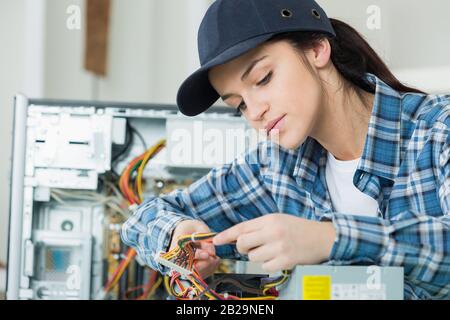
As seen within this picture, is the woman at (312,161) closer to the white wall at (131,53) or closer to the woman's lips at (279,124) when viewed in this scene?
the woman's lips at (279,124)

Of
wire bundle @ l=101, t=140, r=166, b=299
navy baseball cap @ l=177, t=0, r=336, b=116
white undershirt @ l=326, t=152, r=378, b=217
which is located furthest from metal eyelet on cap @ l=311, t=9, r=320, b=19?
wire bundle @ l=101, t=140, r=166, b=299

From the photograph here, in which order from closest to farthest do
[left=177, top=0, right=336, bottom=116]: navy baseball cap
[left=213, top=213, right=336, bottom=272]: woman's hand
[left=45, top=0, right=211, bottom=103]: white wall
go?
[left=213, top=213, right=336, bottom=272]: woman's hand < [left=177, top=0, right=336, bottom=116]: navy baseball cap < [left=45, top=0, right=211, bottom=103]: white wall

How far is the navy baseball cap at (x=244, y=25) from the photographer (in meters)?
0.89

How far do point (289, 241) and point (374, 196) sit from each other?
389 millimetres

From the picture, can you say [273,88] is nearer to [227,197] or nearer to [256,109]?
[256,109]

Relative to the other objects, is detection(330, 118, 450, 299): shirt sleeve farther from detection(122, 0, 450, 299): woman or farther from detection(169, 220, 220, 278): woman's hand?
detection(169, 220, 220, 278): woman's hand

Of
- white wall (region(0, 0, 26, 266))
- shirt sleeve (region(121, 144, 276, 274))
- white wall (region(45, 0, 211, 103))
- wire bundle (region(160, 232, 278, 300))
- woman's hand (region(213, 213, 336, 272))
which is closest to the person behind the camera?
woman's hand (region(213, 213, 336, 272))

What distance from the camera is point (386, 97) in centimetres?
105

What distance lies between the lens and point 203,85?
1026 mm

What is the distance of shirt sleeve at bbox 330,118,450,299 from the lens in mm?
707

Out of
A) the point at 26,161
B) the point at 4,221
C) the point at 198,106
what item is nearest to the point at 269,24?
the point at 198,106

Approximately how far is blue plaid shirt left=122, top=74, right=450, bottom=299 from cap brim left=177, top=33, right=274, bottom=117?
0.65ft

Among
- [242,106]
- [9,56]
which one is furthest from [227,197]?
[9,56]

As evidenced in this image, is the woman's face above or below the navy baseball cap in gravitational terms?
below
